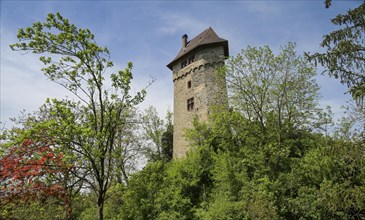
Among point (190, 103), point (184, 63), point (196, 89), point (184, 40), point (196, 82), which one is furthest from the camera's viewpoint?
point (184, 40)

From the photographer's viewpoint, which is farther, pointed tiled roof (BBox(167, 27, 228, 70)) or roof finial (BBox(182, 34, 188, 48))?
roof finial (BBox(182, 34, 188, 48))

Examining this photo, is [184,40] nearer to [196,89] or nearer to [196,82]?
[196,82]

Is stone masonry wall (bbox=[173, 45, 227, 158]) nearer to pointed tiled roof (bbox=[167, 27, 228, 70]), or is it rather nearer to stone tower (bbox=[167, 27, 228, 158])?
Answer: stone tower (bbox=[167, 27, 228, 158])

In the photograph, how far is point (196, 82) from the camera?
24.4 m

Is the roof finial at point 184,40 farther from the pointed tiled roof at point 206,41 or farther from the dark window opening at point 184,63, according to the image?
the dark window opening at point 184,63

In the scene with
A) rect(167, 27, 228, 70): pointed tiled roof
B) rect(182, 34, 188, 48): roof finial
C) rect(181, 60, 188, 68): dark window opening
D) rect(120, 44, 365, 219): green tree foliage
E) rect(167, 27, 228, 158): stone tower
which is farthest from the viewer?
rect(182, 34, 188, 48): roof finial

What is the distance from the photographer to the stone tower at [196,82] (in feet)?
76.4

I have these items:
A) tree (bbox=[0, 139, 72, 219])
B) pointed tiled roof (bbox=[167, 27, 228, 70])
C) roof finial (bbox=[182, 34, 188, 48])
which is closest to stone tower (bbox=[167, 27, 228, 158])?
pointed tiled roof (bbox=[167, 27, 228, 70])

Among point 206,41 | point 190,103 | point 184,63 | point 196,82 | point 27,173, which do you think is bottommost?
point 27,173

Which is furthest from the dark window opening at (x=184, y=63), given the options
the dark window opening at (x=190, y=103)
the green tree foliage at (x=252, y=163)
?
the green tree foliage at (x=252, y=163)

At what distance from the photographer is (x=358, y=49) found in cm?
863

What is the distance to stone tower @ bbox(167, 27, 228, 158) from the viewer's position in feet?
76.4

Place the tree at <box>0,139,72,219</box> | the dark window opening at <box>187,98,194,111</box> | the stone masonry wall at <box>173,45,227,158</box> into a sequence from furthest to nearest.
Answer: the dark window opening at <box>187,98,194,111</box>
the stone masonry wall at <box>173,45,227,158</box>
the tree at <box>0,139,72,219</box>

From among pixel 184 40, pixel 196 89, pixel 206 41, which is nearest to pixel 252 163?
pixel 196 89
